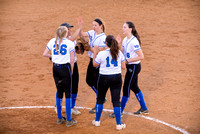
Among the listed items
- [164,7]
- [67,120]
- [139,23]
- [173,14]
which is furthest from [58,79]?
[164,7]

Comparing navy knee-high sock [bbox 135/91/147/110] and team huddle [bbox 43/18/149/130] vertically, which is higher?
team huddle [bbox 43/18/149/130]

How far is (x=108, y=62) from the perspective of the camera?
278 inches

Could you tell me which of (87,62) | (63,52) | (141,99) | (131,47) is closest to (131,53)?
(131,47)

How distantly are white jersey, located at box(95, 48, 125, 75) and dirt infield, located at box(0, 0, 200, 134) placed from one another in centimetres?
149

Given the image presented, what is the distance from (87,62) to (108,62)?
6673mm

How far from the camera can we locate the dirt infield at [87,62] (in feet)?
26.2

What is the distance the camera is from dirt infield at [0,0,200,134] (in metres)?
8.00

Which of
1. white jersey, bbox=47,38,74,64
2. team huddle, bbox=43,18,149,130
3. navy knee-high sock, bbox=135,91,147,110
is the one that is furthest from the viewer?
navy knee-high sock, bbox=135,91,147,110

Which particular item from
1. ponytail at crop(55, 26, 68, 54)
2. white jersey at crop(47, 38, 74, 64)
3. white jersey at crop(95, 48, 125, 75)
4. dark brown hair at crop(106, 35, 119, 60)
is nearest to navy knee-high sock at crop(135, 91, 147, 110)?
white jersey at crop(95, 48, 125, 75)

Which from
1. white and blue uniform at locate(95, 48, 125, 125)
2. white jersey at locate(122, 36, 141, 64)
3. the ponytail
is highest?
the ponytail

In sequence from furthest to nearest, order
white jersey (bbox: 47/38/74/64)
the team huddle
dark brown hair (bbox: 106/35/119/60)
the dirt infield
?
1. the dirt infield
2. white jersey (bbox: 47/38/74/64)
3. the team huddle
4. dark brown hair (bbox: 106/35/119/60)

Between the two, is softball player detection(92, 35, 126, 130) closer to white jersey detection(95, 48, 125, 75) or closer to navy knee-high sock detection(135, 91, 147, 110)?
white jersey detection(95, 48, 125, 75)

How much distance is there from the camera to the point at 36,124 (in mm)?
7785

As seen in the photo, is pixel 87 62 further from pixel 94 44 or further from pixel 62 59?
pixel 62 59
